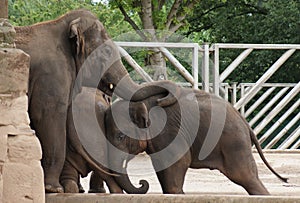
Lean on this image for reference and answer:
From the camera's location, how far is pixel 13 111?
5.09 meters

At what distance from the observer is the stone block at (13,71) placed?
510 cm

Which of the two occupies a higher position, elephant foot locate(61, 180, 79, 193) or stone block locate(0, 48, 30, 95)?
stone block locate(0, 48, 30, 95)

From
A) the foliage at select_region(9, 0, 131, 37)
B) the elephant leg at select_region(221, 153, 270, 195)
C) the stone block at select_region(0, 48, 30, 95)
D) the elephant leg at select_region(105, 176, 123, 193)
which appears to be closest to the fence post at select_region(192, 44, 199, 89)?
the elephant leg at select_region(221, 153, 270, 195)

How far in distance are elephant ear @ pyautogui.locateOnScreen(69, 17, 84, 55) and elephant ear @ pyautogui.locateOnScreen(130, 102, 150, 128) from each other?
A: 0.69m

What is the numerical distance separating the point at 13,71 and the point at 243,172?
3.33 m

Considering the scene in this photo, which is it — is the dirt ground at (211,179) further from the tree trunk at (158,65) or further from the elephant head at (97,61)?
the elephant head at (97,61)

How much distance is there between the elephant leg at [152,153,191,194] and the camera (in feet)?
25.6

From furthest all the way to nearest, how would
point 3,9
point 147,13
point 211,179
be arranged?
1. point 147,13
2. point 211,179
3. point 3,9

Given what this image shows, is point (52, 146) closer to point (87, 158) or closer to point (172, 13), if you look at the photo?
point (87, 158)

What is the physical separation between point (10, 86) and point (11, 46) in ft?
0.96

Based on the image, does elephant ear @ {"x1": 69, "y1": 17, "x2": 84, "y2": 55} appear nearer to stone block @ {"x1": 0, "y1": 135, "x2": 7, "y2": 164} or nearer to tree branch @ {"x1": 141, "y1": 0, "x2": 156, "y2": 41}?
stone block @ {"x1": 0, "y1": 135, "x2": 7, "y2": 164}

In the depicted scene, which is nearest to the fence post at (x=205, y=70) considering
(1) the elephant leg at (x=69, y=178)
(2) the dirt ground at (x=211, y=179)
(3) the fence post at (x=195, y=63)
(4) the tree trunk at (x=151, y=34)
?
(3) the fence post at (x=195, y=63)

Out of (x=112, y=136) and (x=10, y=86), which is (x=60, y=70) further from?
(x=10, y=86)

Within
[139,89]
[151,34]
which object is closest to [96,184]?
[139,89]
